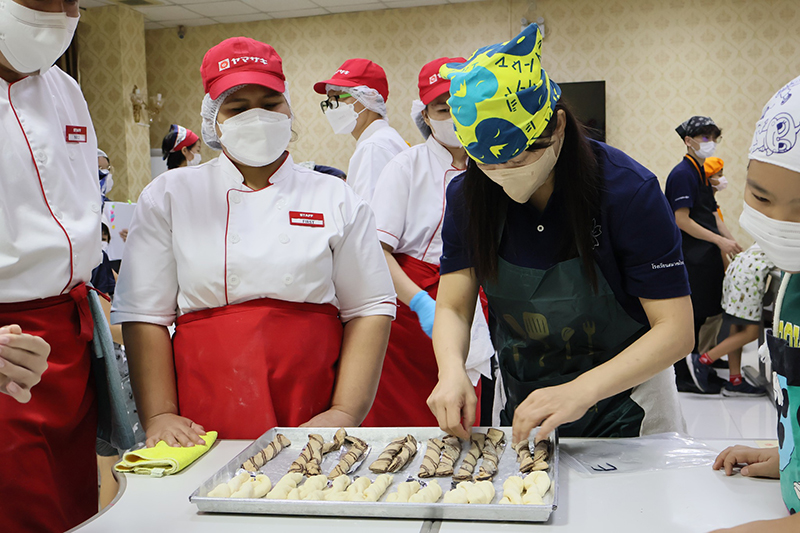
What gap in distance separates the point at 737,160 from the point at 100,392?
698cm

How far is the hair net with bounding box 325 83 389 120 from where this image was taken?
2.99 m

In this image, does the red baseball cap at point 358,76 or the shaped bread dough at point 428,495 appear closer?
the shaped bread dough at point 428,495

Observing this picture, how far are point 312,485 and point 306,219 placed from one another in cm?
65

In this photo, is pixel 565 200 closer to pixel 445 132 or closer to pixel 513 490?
pixel 513 490

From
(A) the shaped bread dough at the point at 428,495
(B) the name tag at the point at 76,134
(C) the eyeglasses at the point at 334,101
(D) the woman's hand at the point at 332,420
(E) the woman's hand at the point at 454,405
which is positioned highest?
(C) the eyeglasses at the point at 334,101

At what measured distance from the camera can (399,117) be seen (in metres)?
7.60

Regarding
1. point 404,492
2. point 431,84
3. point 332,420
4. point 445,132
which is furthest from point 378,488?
point 431,84

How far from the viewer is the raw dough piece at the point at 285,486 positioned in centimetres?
108

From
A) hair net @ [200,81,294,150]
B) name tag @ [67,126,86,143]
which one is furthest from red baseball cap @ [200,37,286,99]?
name tag @ [67,126,86,143]

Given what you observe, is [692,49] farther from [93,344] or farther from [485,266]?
[93,344]

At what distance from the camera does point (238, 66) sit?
1.56 meters

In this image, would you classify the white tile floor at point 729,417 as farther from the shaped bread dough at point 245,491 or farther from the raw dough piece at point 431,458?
the shaped bread dough at point 245,491

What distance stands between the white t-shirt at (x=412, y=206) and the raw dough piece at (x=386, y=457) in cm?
117

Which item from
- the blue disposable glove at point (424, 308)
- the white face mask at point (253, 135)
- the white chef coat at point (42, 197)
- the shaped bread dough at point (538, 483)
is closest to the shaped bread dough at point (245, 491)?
the shaped bread dough at point (538, 483)
